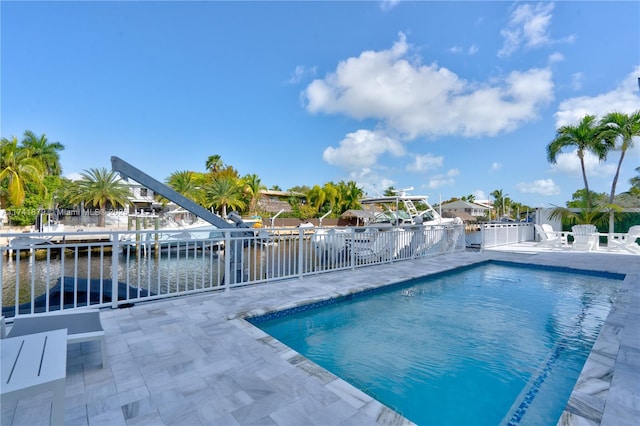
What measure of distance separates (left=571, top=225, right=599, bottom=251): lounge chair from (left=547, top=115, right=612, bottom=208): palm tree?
337 centimetres

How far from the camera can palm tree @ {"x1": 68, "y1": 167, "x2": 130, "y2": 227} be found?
26.4 meters

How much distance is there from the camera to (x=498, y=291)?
6246mm

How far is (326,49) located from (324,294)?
41.3ft

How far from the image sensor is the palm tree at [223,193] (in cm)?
2914

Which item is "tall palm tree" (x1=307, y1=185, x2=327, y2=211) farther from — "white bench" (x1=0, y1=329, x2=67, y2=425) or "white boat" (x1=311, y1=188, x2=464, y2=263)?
"white bench" (x1=0, y1=329, x2=67, y2=425)

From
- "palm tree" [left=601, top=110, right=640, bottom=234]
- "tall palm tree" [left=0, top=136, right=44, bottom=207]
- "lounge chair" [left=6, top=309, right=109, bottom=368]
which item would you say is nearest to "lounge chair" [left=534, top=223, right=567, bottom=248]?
"palm tree" [left=601, top=110, right=640, bottom=234]

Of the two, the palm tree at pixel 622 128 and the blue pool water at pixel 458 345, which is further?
the palm tree at pixel 622 128

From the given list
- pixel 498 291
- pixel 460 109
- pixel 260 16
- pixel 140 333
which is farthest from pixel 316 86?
pixel 140 333

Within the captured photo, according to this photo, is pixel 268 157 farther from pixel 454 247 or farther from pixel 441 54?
pixel 454 247

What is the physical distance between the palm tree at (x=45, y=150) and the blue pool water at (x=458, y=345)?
4106 cm

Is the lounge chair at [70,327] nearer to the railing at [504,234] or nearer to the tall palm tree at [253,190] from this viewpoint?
the railing at [504,234]

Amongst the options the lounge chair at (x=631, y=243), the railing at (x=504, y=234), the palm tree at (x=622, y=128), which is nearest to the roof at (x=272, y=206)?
the railing at (x=504, y=234)

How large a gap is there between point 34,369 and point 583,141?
18.6 m

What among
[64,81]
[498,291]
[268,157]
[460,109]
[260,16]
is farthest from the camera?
[268,157]
